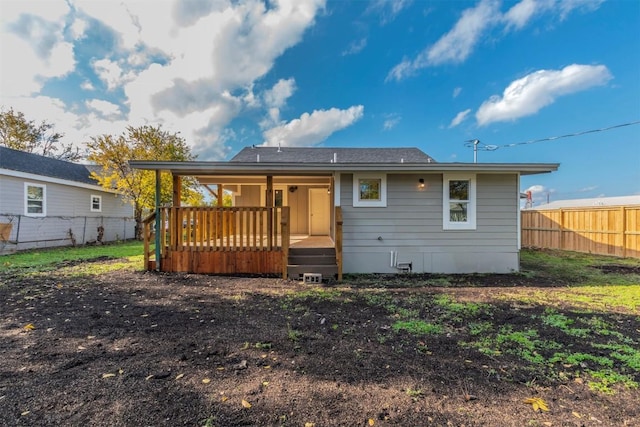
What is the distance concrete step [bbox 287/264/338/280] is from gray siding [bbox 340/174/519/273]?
699 millimetres

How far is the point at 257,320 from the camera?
3.89m

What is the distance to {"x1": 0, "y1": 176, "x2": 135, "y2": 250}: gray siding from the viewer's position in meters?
10.7

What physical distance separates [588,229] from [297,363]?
13628 millimetres

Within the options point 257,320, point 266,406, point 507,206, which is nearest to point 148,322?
point 257,320

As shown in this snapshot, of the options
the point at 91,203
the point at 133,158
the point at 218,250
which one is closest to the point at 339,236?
the point at 218,250

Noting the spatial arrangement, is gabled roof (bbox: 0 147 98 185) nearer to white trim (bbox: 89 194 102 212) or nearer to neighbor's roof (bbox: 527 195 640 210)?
white trim (bbox: 89 194 102 212)

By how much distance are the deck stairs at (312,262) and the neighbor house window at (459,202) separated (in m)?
3.11

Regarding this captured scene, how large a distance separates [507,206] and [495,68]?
419 inches

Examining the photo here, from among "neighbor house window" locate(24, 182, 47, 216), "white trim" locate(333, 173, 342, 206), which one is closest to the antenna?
"white trim" locate(333, 173, 342, 206)

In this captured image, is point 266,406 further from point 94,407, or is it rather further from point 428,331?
point 428,331

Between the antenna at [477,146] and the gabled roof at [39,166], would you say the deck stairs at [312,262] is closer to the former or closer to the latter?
the gabled roof at [39,166]

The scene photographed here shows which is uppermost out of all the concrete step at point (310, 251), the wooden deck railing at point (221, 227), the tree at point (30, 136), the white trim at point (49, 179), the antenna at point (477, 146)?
the tree at point (30, 136)

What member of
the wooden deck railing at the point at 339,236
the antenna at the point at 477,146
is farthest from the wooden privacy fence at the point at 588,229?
the wooden deck railing at the point at 339,236

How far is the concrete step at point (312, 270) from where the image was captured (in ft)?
21.6
